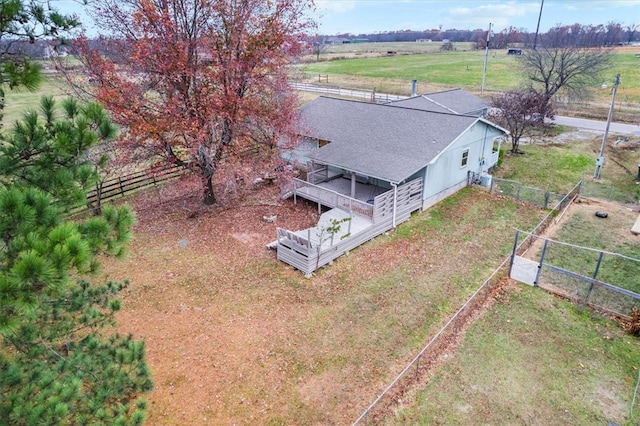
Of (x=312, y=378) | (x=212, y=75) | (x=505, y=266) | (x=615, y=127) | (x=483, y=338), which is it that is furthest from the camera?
(x=615, y=127)

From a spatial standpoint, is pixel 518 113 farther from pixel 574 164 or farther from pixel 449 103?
pixel 574 164

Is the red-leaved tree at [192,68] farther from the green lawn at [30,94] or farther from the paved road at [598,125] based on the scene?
the paved road at [598,125]

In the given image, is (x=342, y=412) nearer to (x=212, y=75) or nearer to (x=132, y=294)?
(x=132, y=294)

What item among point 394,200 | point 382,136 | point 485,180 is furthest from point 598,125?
point 394,200

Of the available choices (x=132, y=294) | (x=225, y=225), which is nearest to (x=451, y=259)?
(x=225, y=225)

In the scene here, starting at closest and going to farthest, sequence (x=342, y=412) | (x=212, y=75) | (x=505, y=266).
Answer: (x=342, y=412), (x=505, y=266), (x=212, y=75)

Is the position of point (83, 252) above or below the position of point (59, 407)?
above
